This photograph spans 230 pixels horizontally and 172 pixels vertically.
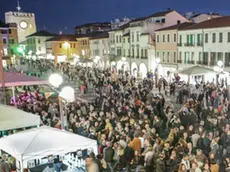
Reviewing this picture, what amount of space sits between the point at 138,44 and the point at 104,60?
44.8ft

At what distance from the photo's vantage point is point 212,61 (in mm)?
31688

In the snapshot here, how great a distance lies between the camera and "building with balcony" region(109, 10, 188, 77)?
1693 inches

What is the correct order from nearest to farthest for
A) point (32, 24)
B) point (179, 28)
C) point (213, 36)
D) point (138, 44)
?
point (213, 36)
point (179, 28)
point (138, 44)
point (32, 24)

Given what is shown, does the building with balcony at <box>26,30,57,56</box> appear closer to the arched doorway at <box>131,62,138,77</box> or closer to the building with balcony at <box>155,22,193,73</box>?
the arched doorway at <box>131,62,138,77</box>

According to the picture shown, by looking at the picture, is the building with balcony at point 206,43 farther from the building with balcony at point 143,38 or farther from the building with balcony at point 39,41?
the building with balcony at point 39,41

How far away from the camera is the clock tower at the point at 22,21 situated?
8865cm

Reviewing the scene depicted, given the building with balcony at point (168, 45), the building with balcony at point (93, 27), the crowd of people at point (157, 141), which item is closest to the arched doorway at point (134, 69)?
the building with balcony at point (168, 45)

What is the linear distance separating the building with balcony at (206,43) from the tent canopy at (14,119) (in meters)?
22.4

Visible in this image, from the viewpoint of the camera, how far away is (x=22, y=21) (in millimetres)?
89375

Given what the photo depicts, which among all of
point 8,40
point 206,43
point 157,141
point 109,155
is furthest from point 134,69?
point 8,40

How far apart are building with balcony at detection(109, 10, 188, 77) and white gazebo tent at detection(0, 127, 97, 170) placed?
3411 cm

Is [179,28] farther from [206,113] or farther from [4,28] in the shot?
[4,28]

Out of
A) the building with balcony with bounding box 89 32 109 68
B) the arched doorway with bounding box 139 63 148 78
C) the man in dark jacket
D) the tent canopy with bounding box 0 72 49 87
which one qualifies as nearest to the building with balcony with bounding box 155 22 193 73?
the arched doorway with bounding box 139 63 148 78

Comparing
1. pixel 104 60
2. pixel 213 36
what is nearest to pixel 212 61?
pixel 213 36
